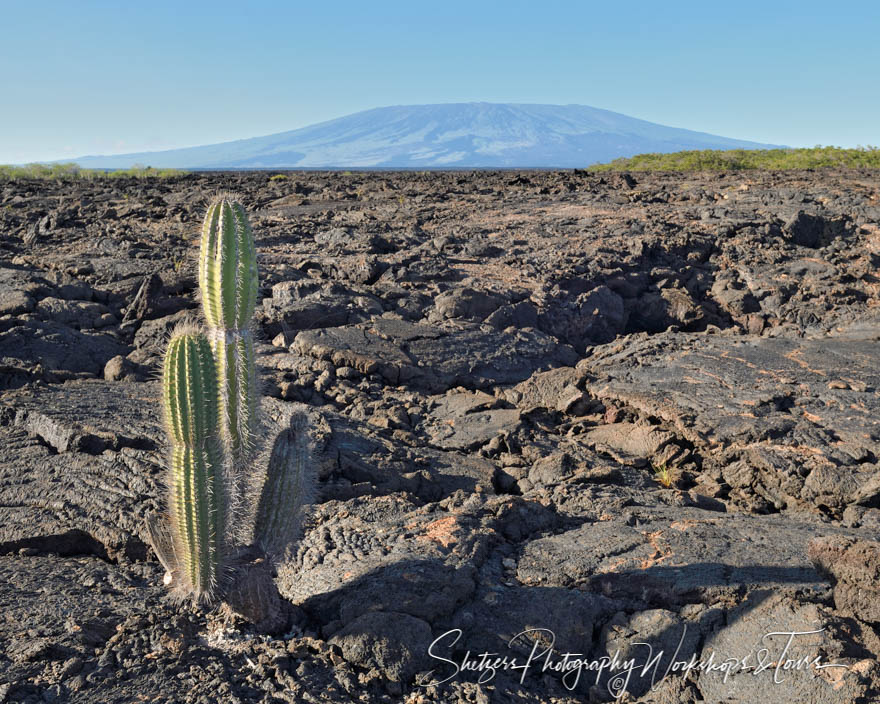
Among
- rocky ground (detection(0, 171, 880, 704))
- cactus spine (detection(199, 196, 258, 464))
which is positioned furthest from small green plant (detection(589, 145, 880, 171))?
cactus spine (detection(199, 196, 258, 464))

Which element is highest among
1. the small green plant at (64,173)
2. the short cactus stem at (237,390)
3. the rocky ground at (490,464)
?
the small green plant at (64,173)

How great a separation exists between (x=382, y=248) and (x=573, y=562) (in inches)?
278

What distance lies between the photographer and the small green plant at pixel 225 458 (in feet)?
9.78

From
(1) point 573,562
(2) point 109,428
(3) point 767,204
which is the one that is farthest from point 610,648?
(3) point 767,204

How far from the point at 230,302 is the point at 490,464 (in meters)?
2.45

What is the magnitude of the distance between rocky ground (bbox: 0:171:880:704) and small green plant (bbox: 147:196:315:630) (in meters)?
0.21

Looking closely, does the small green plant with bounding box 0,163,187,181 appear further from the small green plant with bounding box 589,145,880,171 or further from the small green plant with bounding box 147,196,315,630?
the small green plant with bounding box 147,196,315,630

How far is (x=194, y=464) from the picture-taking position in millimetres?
3006

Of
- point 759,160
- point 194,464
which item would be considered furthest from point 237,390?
point 759,160

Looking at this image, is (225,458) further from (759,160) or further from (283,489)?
(759,160)

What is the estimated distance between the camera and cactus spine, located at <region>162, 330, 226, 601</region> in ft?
9.60

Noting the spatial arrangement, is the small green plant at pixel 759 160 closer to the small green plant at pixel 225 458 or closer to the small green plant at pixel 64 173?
the small green plant at pixel 64 173

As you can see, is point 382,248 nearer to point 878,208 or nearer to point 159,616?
point 159,616

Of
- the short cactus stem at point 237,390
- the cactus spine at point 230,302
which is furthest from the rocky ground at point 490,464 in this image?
the cactus spine at point 230,302
